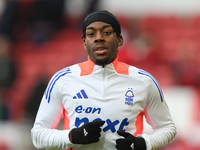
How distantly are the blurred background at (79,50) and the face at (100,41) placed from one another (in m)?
3.61

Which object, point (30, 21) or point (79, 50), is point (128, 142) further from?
point (30, 21)

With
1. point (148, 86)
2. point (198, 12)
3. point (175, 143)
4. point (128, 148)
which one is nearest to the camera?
point (128, 148)

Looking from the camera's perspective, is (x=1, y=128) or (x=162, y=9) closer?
(x=1, y=128)

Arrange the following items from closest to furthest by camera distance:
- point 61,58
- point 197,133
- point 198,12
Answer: point 197,133, point 61,58, point 198,12

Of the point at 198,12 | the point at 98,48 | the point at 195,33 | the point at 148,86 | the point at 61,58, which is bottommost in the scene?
the point at 148,86

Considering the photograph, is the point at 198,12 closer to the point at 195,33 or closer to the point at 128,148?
the point at 195,33

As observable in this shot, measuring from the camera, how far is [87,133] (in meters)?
3.17

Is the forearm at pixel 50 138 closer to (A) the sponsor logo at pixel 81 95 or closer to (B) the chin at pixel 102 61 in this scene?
(A) the sponsor logo at pixel 81 95

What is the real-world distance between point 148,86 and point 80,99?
53 cm

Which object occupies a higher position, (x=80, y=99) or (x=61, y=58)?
(x=61, y=58)

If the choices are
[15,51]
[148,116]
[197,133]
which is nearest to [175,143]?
[197,133]

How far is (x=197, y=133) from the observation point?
7562mm

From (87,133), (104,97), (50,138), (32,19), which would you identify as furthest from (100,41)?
(32,19)

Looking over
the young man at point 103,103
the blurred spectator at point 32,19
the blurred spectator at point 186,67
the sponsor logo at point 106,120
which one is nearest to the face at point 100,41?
the young man at point 103,103
